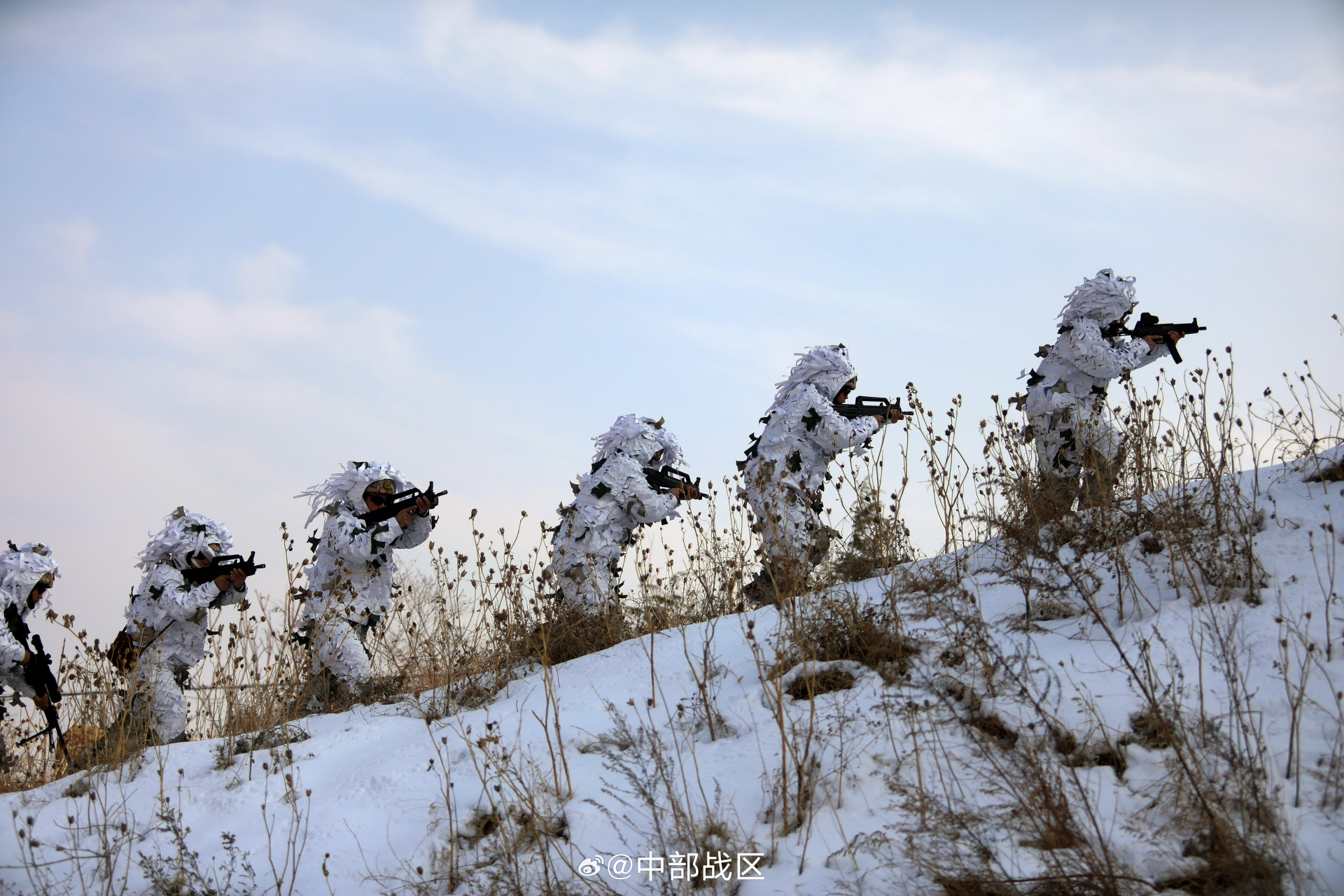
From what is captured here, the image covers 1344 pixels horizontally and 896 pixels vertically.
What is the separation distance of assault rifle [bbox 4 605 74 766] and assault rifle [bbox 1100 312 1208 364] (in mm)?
7273

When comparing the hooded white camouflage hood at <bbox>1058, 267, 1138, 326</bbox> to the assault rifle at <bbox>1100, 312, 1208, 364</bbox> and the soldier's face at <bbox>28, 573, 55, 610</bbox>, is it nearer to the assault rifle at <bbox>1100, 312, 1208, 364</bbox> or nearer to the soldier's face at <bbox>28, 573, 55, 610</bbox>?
the assault rifle at <bbox>1100, 312, 1208, 364</bbox>

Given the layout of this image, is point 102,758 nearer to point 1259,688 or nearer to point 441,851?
point 441,851

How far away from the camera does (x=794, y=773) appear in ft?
10.3

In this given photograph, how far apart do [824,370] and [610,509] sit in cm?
196

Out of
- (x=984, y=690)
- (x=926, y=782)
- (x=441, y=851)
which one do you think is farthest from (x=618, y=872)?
(x=984, y=690)

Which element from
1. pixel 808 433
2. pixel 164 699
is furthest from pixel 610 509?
pixel 164 699

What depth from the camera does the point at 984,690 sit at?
3285 mm

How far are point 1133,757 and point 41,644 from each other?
5727mm

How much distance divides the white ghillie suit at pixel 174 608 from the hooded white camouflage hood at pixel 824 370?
166 inches

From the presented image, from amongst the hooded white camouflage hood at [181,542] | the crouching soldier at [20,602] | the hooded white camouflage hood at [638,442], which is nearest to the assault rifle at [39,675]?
the crouching soldier at [20,602]

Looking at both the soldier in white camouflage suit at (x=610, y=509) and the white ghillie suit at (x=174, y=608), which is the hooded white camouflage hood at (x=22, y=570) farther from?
the soldier in white camouflage suit at (x=610, y=509)

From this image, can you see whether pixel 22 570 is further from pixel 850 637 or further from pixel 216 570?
pixel 850 637

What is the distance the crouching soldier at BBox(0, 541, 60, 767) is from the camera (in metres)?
5.12

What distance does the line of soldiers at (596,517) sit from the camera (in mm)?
5375
